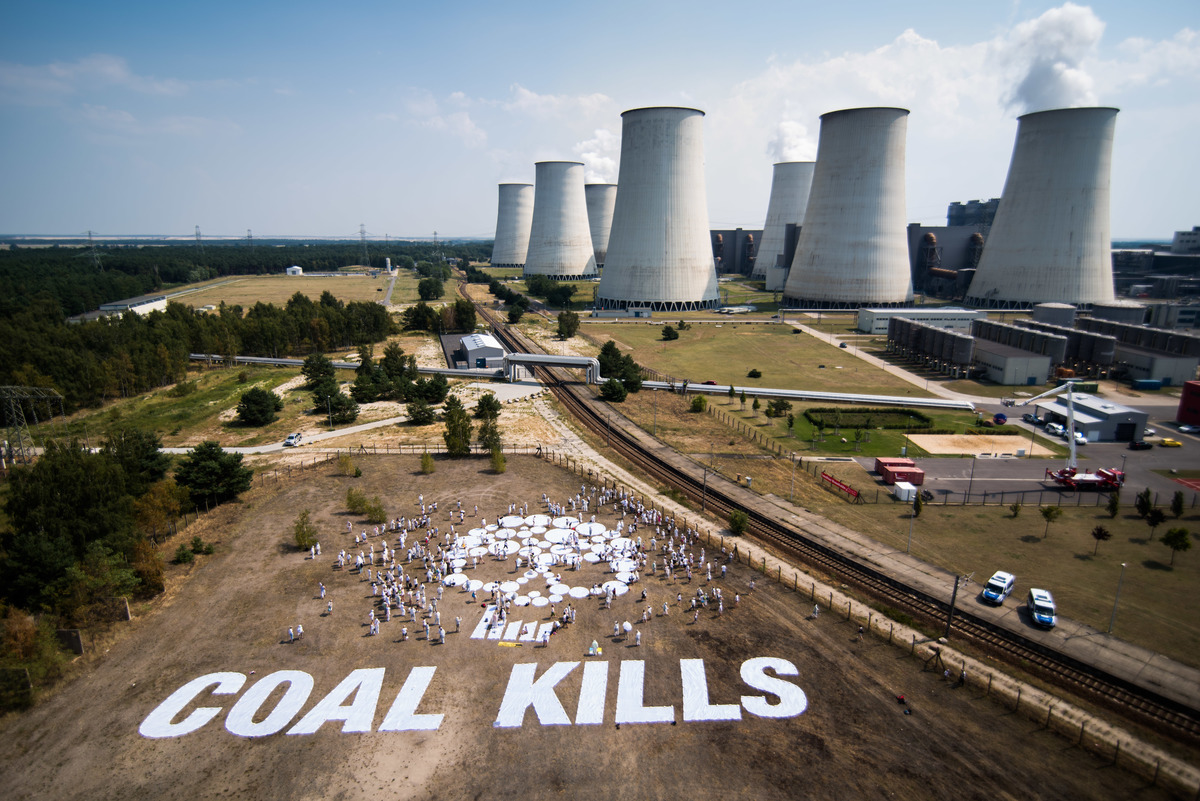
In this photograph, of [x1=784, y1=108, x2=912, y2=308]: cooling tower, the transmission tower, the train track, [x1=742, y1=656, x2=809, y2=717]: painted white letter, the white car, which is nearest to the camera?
[x1=742, y1=656, x2=809, y2=717]: painted white letter

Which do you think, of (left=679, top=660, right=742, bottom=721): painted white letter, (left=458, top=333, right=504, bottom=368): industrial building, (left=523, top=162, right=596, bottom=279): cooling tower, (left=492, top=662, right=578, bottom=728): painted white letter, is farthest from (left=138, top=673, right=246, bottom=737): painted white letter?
(left=523, top=162, right=596, bottom=279): cooling tower

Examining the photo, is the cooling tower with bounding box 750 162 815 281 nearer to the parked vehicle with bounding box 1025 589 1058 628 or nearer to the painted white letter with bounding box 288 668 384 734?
the parked vehicle with bounding box 1025 589 1058 628

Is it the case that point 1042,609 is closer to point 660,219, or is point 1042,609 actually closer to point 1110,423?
point 1110,423

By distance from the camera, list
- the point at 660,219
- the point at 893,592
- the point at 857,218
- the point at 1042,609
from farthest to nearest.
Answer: the point at 857,218
the point at 660,219
the point at 893,592
the point at 1042,609

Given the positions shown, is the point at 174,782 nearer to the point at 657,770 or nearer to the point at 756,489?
the point at 657,770

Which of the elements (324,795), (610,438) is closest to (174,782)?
(324,795)

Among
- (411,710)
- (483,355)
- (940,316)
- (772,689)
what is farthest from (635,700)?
(940,316)

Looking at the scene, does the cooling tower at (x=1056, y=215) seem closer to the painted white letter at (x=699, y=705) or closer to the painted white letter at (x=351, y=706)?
the painted white letter at (x=699, y=705)

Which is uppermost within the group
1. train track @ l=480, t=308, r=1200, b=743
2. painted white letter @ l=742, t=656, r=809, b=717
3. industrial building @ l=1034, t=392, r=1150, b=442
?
industrial building @ l=1034, t=392, r=1150, b=442
